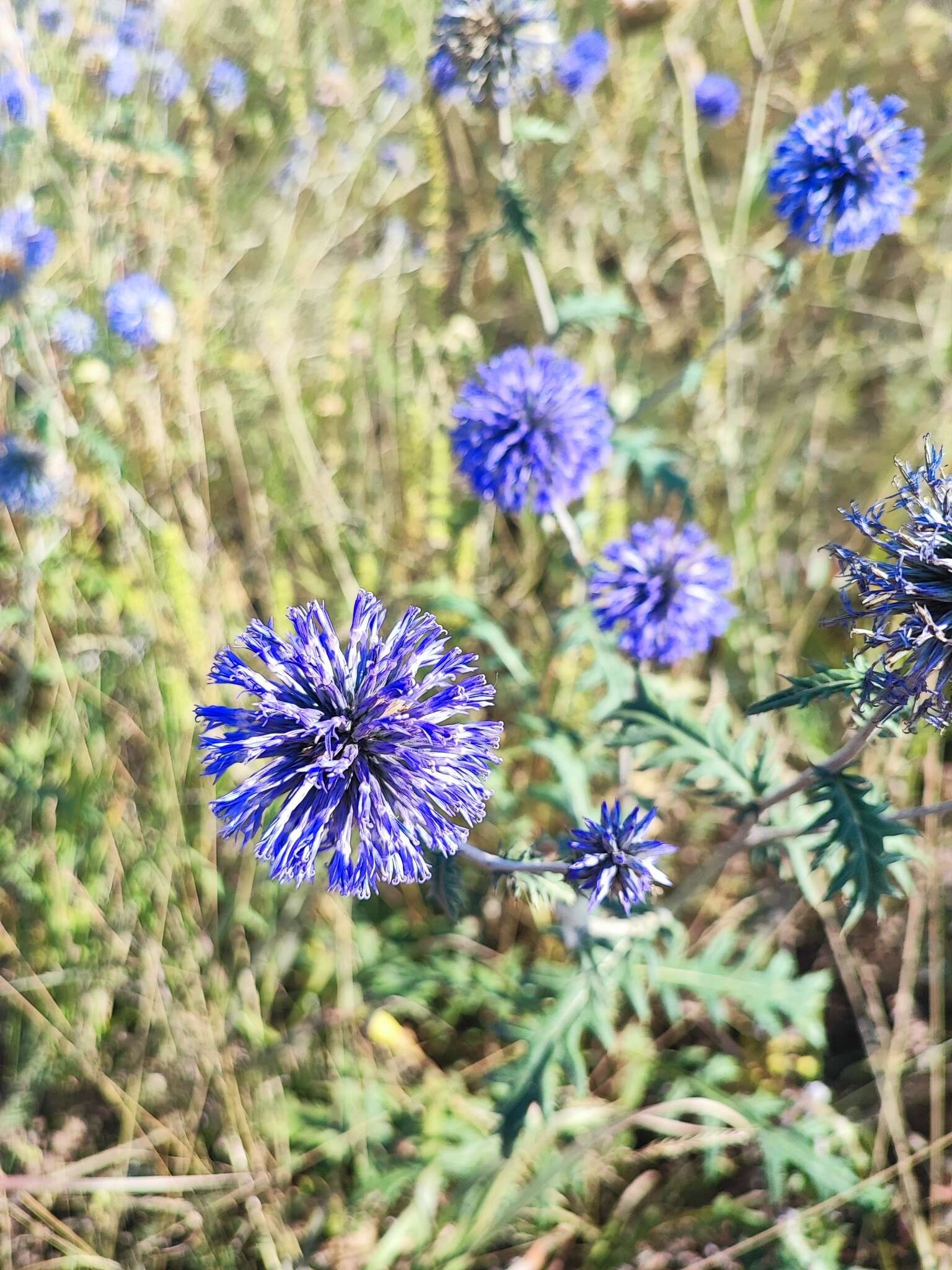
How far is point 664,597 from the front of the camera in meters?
2.12

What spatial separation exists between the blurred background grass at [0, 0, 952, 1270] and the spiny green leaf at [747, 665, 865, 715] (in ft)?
1.85

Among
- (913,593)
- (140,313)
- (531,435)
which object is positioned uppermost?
(140,313)

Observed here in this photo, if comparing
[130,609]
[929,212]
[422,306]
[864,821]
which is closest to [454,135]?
[422,306]

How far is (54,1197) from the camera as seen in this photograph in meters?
2.36

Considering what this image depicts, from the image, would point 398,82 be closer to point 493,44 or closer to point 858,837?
point 493,44

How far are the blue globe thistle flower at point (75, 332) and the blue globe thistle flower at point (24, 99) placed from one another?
602mm

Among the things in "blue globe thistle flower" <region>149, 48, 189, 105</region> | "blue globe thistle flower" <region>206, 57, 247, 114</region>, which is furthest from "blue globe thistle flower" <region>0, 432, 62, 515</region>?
"blue globe thistle flower" <region>206, 57, 247, 114</region>

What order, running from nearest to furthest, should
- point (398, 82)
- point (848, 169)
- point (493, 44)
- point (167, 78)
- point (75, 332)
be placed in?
point (848, 169) < point (493, 44) < point (75, 332) < point (167, 78) < point (398, 82)

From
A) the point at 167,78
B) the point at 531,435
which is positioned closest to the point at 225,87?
the point at 167,78

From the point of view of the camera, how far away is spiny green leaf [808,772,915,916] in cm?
138

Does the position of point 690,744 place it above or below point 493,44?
below

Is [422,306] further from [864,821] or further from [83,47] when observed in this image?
[864,821]

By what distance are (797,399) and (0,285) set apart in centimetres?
283

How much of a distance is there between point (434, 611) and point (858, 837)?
142cm
